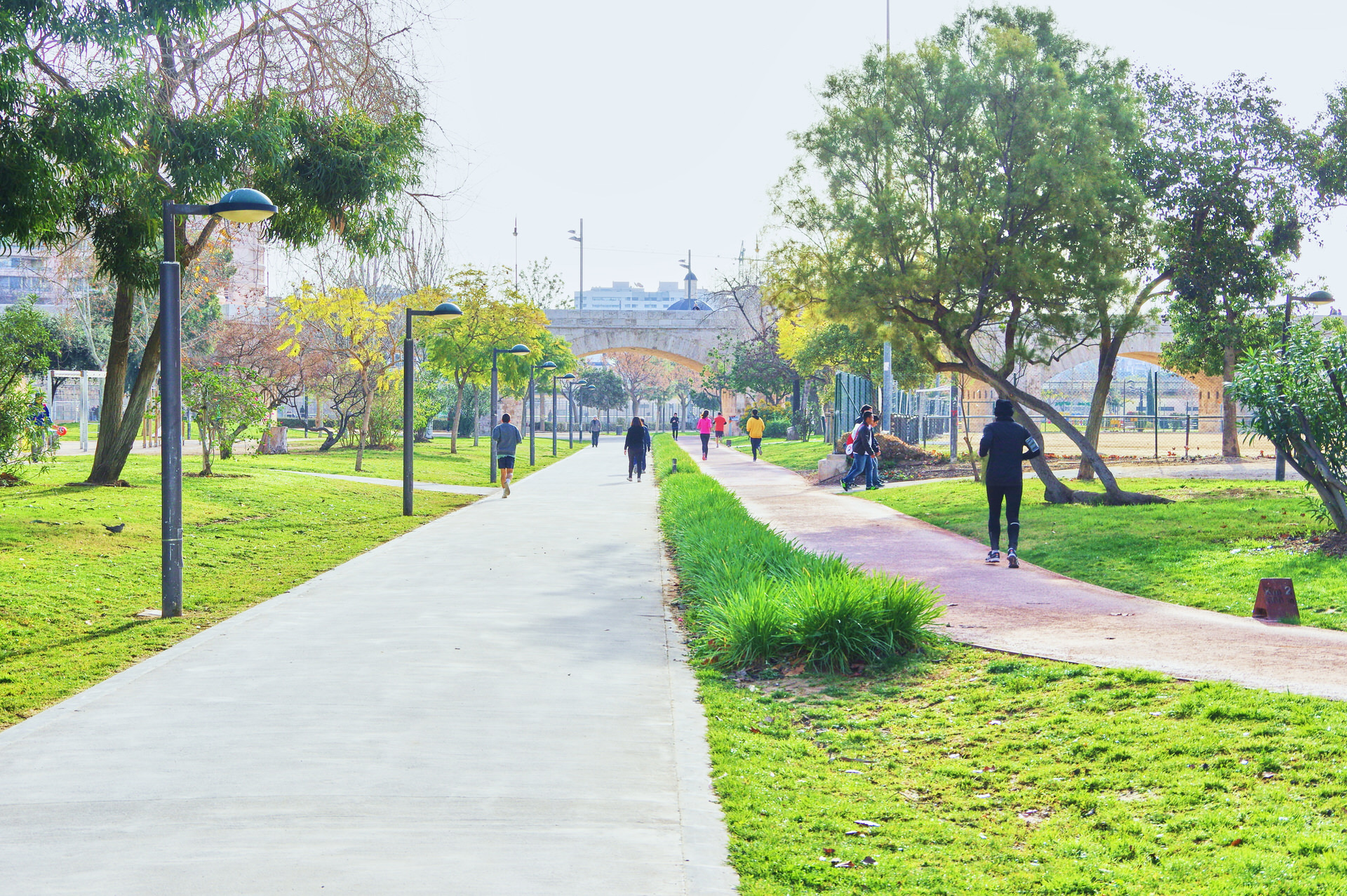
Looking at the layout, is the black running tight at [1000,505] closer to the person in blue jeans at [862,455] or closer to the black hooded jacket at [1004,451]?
the black hooded jacket at [1004,451]

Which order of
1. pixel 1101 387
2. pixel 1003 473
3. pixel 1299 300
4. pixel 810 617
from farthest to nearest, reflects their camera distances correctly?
pixel 1299 300 < pixel 1101 387 < pixel 1003 473 < pixel 810 617

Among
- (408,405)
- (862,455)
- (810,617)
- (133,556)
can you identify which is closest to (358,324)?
(408,405)

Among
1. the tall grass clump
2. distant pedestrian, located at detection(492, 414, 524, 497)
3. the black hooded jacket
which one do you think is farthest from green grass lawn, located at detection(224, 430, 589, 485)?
the tall grass clump

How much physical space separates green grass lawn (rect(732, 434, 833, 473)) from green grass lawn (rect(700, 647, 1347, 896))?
22.3 m

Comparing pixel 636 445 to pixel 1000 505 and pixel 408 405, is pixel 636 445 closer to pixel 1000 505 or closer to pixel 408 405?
pixel 408 405

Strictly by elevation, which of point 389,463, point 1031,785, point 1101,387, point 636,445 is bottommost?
point 1031,785

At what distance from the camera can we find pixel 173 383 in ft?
30.1

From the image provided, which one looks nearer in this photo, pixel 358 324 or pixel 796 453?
pixel 358 324

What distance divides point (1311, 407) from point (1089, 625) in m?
4.84

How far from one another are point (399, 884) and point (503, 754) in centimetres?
149

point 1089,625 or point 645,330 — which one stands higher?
point 645,330

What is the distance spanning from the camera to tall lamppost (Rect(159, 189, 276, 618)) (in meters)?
9.02

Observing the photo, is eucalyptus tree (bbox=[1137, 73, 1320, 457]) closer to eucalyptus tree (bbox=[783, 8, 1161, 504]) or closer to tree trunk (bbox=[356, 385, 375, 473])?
eucalyptus tree (bbox=[783, 8, 1161, 504])

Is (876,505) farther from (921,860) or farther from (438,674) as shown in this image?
(921,860)
